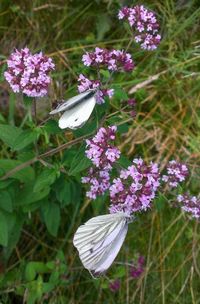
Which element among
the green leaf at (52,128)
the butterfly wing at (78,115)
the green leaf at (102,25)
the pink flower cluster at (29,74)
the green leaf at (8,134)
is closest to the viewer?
the butterfly wing at (78,115)

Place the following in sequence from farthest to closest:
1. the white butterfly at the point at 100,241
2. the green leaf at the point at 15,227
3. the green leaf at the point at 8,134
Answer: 1. the green leaf at the point at 15,227
2. the green leaf at the point at 8,134
3. the white butterfly at the point at 100,241

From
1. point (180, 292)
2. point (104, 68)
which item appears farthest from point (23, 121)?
point (180, 292)

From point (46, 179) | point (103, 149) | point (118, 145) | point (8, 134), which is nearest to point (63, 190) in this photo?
point (46, 179)

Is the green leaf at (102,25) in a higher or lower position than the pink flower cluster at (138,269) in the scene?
higher

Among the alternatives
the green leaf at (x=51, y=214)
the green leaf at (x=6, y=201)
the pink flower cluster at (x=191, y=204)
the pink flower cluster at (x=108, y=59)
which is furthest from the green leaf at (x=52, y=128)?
the pink flower cluster at (x=191, y=204)

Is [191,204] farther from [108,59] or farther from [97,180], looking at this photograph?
[108,59]

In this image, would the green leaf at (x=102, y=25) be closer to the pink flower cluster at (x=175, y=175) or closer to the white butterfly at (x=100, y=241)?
the pink flower cluster at (x=175, y=175)

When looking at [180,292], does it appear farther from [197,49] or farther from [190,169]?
[197,49]
